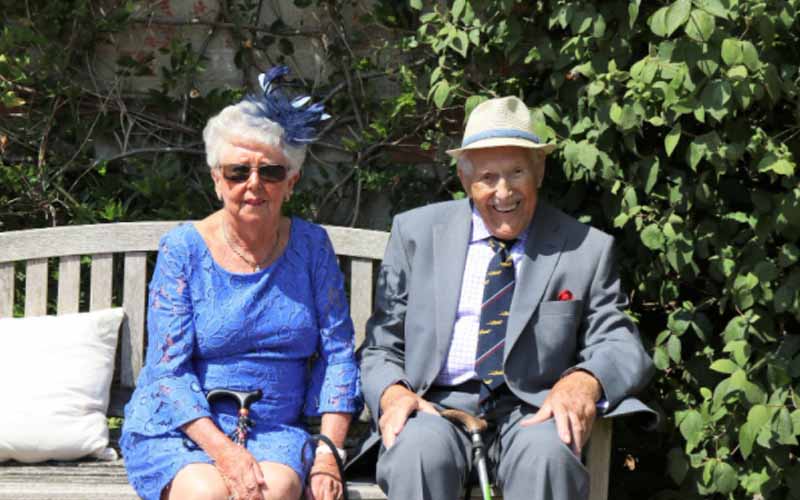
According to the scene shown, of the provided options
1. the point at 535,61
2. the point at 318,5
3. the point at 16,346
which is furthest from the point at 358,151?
the point at 16,346

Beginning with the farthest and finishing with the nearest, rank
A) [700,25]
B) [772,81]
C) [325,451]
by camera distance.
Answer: [325,451] < [772,81] < [700,25]

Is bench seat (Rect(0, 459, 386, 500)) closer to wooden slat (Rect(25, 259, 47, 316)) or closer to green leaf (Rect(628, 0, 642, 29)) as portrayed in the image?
wooden slat (Rect(25, 259, 47, 316))

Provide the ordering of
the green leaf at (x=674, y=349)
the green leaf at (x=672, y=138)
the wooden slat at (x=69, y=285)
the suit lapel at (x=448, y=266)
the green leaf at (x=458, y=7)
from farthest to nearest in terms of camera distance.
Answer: the wooden slat at (x=69, y=285), the green leaf at (x=458, y=7), the green leaf at (x=674, y=349), the suit lapel at (x=448, y=266), the green leaf at (x=672, y=138)

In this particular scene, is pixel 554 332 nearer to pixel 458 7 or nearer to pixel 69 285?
pixel 458 7

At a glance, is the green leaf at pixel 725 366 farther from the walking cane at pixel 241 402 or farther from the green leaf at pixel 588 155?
the walking cane at pixel 241 402

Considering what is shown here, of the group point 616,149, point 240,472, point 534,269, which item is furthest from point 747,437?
point 240,472

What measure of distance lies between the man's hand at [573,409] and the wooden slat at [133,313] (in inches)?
58.1

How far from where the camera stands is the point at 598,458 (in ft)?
12.8

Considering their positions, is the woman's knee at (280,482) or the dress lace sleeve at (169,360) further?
the dress lace sleeve at (169,360)

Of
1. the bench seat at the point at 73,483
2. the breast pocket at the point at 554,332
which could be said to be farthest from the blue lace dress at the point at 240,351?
the breast pocket at the point at 554,332

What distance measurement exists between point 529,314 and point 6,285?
1.84 m

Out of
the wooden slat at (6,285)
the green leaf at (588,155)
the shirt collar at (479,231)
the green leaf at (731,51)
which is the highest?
the green leaf at (731,51)

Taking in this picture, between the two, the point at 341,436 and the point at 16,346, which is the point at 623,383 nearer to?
the point at 341,436

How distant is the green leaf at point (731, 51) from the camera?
3.66 metres
